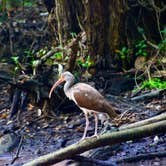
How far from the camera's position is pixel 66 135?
10523 millimetres

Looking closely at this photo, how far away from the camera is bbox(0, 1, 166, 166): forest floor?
8508 mm

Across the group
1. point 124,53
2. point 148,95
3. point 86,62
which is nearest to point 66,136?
point 148,95

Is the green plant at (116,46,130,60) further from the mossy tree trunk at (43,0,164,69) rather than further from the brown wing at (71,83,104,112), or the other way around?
the brown wing at (71,83,104,112)

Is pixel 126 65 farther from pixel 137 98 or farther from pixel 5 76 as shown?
pixel 5 76

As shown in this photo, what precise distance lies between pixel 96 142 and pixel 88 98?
1.04 meters

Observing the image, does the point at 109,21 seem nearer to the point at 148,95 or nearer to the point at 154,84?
the point at 154,84

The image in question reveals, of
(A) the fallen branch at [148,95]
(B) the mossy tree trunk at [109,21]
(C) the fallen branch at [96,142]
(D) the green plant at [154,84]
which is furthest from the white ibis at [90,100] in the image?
(B) the mossy tree trunk at [109,21]

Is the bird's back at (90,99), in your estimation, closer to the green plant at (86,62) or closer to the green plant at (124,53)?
the green plant at (86,62)

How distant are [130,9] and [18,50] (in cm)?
397

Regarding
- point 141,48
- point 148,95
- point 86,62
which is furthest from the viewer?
point 141,48

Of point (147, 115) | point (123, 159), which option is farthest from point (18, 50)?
point (123, 159)

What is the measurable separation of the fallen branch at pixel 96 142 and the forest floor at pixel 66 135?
1156 millimetres

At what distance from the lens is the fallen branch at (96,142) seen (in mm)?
6855

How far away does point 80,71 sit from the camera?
496 inches
